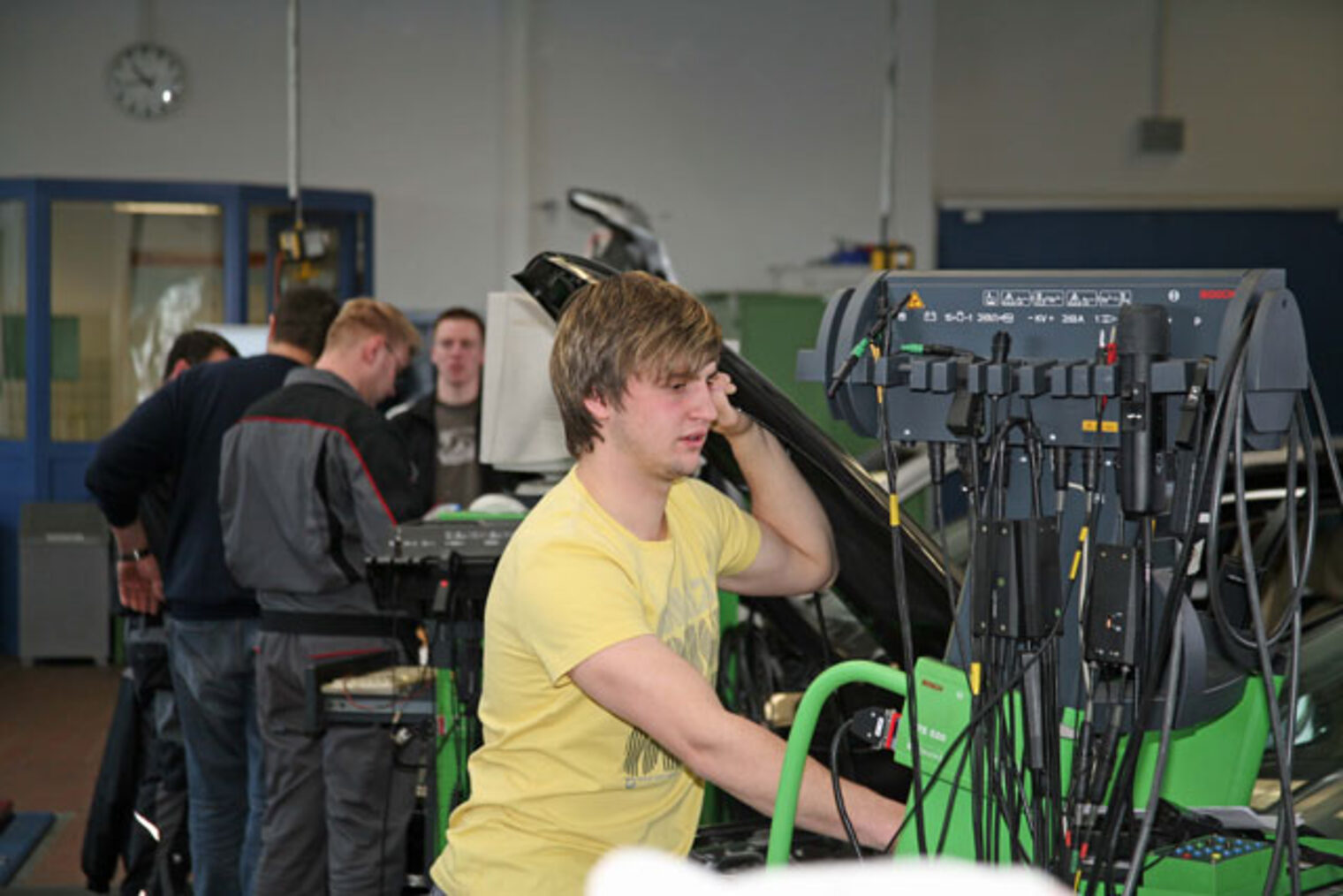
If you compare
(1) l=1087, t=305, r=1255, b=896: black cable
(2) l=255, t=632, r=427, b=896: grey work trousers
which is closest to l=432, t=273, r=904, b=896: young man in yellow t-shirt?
(1) l=1087, t=305, r=1255, b=896: black cable

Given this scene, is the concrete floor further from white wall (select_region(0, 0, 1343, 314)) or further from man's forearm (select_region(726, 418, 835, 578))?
man's forearm (select_region(726, 418, 835, 578))

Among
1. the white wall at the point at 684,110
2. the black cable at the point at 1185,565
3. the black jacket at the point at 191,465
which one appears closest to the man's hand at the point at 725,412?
the black cable at the point at 1185,565

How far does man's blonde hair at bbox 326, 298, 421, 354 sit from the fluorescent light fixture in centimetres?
549

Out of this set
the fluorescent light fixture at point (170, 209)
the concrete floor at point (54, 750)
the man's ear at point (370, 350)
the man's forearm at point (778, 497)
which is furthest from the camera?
the fluorescent light fixture at point (170, 209)

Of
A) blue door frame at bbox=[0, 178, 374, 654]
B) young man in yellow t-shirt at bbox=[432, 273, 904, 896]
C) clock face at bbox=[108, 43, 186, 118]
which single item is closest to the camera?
young man in yellow t-shirt at bbox=[432, 273, 904, 896]

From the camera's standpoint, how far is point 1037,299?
73.7 inches

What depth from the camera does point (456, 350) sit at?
5156 mm

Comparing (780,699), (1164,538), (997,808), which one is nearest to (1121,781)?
(997,808)

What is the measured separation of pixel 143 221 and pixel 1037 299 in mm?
8278

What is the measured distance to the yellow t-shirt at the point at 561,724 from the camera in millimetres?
1910

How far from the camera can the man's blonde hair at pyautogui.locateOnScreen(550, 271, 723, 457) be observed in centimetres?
194

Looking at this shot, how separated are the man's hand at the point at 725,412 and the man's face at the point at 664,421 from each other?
0.20 ft

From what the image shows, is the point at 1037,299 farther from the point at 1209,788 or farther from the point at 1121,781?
the point at 1209,788

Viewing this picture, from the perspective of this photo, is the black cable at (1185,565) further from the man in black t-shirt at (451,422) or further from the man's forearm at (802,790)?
the man in black t-shirt at (451,422)
